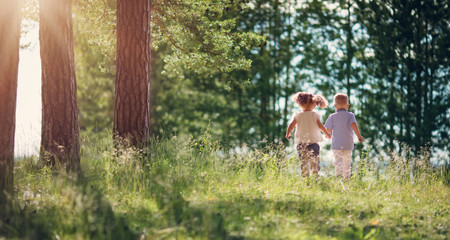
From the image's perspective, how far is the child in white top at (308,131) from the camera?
26.0ft

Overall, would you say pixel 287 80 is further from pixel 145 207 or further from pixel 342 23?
pixel 145 207

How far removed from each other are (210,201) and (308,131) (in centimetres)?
330

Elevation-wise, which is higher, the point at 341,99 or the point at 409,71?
the point at 409,71

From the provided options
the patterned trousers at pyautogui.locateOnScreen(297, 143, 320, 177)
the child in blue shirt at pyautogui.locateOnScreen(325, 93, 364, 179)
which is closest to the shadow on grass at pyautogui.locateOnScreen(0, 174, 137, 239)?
the patterned trousers at pyautogui.locateOnScreen(297, 143, 320, 177)

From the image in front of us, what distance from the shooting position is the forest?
490 centimetres

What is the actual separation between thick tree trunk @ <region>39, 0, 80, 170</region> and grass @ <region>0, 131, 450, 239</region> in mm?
416

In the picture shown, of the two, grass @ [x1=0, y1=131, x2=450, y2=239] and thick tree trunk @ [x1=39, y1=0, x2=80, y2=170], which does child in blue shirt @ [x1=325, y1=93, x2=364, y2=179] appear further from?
thick tree trunk @ [x1=39, y1=0, x2=80, y2=170]

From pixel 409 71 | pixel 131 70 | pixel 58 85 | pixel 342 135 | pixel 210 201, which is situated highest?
pixel 409 71

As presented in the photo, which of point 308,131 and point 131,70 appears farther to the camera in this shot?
point 308,131

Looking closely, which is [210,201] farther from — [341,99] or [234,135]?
[234,135]

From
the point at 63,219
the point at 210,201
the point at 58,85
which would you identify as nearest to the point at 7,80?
→ the point at 58,85

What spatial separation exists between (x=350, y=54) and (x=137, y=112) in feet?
28.5

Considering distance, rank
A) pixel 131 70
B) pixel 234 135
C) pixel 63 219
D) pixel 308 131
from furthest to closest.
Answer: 1. pixel 234 135
2. pixel 308 131
3. pixel 131 70
4. pixel 63 219

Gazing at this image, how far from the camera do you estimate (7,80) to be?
5312mm
